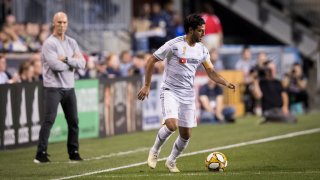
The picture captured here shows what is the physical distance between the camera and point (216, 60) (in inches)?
998

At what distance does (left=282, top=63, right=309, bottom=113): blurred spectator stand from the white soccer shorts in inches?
586

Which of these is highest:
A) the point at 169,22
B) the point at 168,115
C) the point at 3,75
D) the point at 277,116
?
the point at 169,22

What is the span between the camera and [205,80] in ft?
80.5

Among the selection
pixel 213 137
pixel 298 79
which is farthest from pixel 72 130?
pixel 298 79

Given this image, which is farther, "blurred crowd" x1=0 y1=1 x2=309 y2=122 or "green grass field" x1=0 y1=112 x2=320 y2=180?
"blurred crowd" x1=0 y1=1 x2=309 y2=122

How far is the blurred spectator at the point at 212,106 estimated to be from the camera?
23.6 metres

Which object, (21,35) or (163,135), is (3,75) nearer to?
(21,35)

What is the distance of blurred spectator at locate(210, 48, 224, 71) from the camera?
2452 centimetres

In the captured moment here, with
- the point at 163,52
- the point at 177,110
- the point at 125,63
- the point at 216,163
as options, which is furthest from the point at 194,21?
the point at 125,63

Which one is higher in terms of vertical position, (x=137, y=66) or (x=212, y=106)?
(x=137, y=66)

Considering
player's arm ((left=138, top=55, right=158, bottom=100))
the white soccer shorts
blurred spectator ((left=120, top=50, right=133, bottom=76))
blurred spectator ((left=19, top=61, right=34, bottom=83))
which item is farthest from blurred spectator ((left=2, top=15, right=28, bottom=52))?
the white soccer shorts

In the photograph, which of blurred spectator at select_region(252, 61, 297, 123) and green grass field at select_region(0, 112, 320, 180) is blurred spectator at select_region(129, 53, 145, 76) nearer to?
green grass field at select_region(0, 112, 320, 180)

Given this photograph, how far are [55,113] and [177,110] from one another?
2.73m

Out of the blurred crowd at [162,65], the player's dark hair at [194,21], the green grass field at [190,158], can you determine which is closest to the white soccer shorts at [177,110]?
the green grass field at [190,158]
